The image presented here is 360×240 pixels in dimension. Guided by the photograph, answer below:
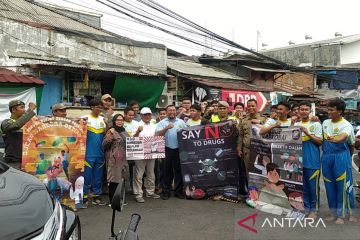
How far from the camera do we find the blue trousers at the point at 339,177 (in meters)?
5.41

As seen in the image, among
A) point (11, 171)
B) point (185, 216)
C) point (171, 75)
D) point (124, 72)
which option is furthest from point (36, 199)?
point (171, 75)

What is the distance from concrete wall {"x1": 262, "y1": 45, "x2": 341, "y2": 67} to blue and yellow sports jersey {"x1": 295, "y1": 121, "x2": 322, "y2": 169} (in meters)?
32.0

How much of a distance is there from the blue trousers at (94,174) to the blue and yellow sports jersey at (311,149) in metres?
3.46

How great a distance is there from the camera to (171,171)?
23.2 feet

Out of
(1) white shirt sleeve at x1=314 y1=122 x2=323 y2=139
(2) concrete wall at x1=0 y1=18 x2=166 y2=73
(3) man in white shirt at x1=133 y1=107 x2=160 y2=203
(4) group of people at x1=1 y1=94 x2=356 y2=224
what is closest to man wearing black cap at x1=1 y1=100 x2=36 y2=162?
(4) group of people at x1=1 y1=94 x2=356 y2=224

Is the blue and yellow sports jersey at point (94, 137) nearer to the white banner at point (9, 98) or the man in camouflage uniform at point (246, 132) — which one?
the man in camouflage uniform at point (246, 132)

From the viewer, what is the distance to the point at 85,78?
41.5 ft

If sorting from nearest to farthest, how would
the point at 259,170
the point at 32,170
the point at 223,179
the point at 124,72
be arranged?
the point at 32,170
the point at 259,170
the point at 223,179
the point at 124,72

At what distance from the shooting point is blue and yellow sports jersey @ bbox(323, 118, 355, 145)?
213 inches

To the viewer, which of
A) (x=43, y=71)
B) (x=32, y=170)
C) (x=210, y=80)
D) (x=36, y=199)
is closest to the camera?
(x=36, y=199)

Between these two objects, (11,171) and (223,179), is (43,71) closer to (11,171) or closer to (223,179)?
(223,179)

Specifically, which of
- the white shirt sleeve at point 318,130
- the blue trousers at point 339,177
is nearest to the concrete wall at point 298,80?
the white shirt sleeve at point 318,130

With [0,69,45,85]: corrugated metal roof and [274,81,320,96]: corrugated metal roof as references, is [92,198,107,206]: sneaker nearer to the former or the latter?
[0,69,45,85]: corrugated metal roof

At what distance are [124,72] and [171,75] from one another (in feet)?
11.3
